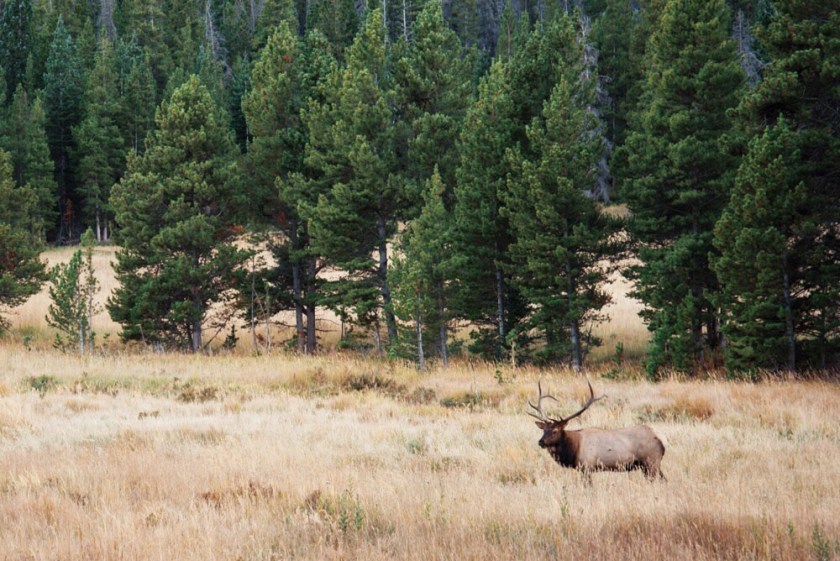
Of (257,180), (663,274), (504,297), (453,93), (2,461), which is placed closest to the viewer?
(2,461)

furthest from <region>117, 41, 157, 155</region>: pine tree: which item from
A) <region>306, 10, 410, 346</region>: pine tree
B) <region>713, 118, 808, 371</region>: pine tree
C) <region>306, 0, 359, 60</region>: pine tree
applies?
<region>713, 118, 808, 371</region>: pine tree

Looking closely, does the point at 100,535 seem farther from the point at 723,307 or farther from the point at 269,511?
the point at 723,307

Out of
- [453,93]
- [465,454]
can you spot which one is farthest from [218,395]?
A: [453,93]

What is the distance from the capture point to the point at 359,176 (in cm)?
2391

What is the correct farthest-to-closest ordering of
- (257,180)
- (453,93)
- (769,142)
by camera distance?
(257,180), (453,93), (769,142)

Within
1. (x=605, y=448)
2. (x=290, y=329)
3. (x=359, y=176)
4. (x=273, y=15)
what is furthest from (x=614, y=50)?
(x=605, y=448)

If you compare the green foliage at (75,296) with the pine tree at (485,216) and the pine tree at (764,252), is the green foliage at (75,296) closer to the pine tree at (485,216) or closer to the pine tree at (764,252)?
the pine tree at (485,216)

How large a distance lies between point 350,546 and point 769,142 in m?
14.1

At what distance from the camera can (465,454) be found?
939 centimetres

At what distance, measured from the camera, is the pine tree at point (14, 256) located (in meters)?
28.5

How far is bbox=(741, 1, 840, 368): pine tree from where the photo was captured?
16.0 metres

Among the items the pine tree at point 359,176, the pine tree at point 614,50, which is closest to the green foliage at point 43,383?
the pine tree at point 359,176

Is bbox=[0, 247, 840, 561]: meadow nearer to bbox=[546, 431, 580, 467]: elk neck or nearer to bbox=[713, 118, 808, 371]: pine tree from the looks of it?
bbox=[546, 431, 580, 467]: elk neck

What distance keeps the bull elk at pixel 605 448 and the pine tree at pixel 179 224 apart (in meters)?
19.6
